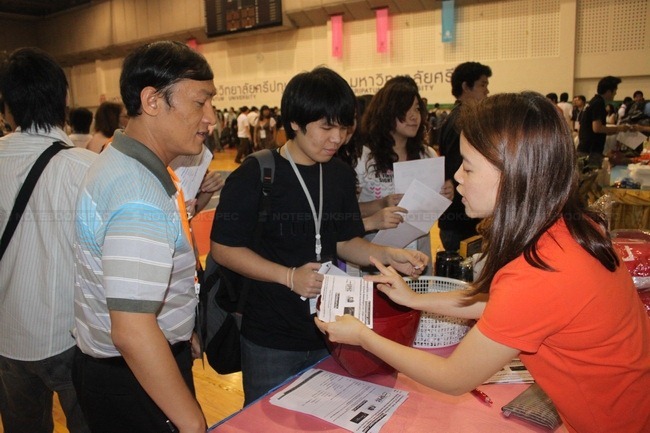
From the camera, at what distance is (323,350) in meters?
1.76

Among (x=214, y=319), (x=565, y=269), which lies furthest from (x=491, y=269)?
(x=214, y=319)

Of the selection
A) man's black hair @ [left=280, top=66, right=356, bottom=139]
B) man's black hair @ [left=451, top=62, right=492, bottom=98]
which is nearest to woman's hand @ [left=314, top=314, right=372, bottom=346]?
man's black hair @ [left=280, top=66, right=356, bottom=139]

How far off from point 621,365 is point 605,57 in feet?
35.0

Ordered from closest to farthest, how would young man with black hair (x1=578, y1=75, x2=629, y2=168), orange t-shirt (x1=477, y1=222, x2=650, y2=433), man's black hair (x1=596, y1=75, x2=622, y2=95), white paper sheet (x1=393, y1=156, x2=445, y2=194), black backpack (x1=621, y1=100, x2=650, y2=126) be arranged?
orange t-shirt (x1=477, y1=222, x2=650, y2=433)
white paper sheet (x1=393, y1=156, x2=445, y2=194)
young man with black hair (x1=578, y1=75, x2=629, y2=168)
man's black hair (x1=596, y1=75, x2=622, y2=95)
black backpack (x1=621, y1=100, x2=650, y2=126)

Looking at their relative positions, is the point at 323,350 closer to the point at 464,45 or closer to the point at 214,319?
the point at 214,319

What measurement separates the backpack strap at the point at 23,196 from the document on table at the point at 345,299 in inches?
41.3

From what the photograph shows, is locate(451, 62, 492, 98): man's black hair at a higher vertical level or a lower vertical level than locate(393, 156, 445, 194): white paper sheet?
higher

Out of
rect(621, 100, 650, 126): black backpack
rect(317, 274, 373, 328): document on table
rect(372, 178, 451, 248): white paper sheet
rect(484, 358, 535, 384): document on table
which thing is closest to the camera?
rect(317, 274, 373, 328): document on table

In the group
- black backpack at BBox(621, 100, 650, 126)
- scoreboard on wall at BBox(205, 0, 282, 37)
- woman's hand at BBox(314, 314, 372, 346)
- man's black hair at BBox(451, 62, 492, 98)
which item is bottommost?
woman's hand at BBox(314, 314, 372, 346)

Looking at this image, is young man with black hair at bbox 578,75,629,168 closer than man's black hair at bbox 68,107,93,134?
No

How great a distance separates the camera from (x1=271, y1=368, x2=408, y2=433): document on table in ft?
3.85

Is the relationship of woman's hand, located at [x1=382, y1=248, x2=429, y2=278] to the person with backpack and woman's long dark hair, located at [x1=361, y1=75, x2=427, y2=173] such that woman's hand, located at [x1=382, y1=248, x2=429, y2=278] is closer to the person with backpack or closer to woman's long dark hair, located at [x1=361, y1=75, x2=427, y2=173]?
the person with backpack

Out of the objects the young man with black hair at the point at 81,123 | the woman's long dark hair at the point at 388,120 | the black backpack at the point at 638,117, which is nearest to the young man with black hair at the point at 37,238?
the woman's long dark hair at the point at 388,120

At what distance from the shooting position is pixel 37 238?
164 centimetres
